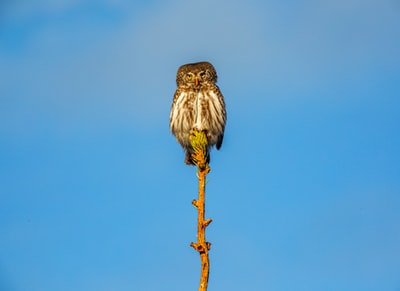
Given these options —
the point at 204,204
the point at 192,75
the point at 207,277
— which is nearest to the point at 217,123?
the point at 192,75

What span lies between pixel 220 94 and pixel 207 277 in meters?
6.24

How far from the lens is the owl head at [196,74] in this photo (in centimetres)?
998

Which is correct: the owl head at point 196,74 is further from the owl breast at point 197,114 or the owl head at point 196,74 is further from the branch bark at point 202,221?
the branch bark at point 202,221

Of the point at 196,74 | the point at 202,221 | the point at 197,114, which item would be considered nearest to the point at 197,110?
the point at 197,114

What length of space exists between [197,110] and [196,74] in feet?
3.08

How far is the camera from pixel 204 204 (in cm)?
444

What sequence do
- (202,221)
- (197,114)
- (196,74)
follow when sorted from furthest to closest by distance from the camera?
(196,74) < (197,114) < (202,221)

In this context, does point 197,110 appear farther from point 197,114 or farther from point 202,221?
point 202,221

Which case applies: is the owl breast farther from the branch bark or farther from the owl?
the branch bark

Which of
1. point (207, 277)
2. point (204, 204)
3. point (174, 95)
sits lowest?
point (207, 277)

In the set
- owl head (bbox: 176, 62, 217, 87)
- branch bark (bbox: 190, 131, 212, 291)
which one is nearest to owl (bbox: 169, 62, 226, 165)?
owl head (bbox: 176, 62, 217, 87)

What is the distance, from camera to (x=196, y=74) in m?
10.1

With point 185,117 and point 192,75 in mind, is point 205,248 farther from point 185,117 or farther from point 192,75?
point 192,75

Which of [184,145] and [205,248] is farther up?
[184,145]
